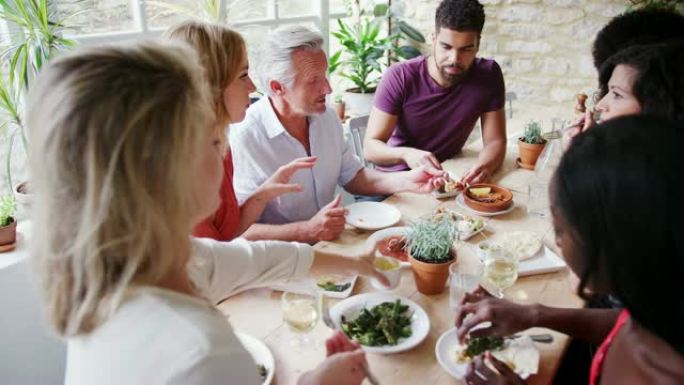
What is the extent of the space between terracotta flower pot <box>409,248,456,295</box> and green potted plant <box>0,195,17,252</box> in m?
1.45

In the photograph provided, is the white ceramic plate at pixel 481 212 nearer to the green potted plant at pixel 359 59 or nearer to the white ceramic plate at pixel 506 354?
the white ceramic plate at pixel 506 354

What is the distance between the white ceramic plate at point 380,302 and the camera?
1098 millimetres

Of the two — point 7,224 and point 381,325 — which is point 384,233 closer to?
point 381,325

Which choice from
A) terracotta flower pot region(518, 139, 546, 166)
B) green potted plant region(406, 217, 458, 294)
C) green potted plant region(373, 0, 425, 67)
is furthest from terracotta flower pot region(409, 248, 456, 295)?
green potted plant region(373, 0, 425, 67)

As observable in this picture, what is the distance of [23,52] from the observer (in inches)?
73.0

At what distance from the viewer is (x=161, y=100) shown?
637mm

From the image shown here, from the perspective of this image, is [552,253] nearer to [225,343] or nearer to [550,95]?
[225,343]

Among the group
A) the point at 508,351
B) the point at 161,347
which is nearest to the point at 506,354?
the point at 508,351

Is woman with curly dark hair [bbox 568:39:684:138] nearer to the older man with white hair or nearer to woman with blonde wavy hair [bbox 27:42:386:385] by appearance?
the older man with white hair

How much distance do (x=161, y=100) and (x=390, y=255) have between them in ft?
3.27

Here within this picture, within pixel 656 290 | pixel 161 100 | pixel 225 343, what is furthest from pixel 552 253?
pixel 161 100

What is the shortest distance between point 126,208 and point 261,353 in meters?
0.56

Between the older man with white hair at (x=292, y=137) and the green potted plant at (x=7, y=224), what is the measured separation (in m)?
0.79

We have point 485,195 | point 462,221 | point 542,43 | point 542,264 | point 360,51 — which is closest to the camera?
point 542,264
